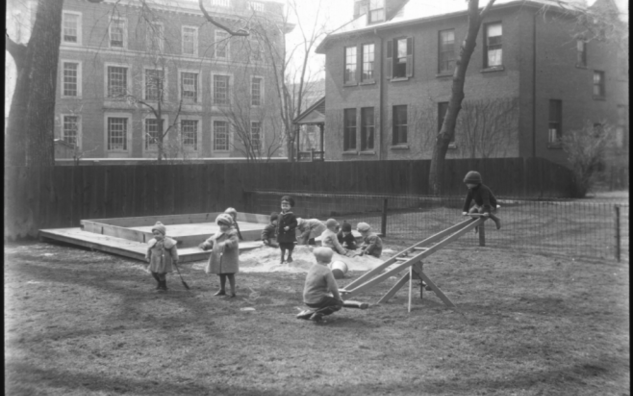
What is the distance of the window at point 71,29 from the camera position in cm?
3688

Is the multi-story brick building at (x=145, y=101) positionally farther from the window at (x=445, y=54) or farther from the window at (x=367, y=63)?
the window at (x=445, y=54)

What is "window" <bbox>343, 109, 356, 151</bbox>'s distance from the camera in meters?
37.0

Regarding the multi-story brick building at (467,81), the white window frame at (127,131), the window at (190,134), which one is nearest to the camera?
the multi-story brick building at (467,81)

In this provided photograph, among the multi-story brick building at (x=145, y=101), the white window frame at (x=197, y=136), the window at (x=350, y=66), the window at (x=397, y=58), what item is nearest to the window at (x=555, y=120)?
the window at (x=397, y=58)

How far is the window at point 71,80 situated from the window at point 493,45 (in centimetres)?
2130

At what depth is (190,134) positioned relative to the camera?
38.4 m

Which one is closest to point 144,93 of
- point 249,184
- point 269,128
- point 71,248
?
point 269,128

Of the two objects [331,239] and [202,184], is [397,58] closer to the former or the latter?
[202,184]

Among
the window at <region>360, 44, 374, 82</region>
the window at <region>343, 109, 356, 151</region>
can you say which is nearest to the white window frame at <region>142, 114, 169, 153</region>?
the window at <region>343, 109, 356, 151</region>

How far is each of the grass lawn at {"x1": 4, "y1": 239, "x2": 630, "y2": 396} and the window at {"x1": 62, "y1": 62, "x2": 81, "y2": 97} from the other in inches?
1125

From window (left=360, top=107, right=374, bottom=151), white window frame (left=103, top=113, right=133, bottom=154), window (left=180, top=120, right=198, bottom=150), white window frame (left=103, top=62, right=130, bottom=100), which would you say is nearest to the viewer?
white window frame (left=103, top=62, right=130, bottom=100)

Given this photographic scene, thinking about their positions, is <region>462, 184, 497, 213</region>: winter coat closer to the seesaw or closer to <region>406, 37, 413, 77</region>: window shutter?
the seesaw

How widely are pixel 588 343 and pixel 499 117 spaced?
78.1 ft

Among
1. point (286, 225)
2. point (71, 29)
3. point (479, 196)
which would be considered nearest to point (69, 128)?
point (71, 29)
